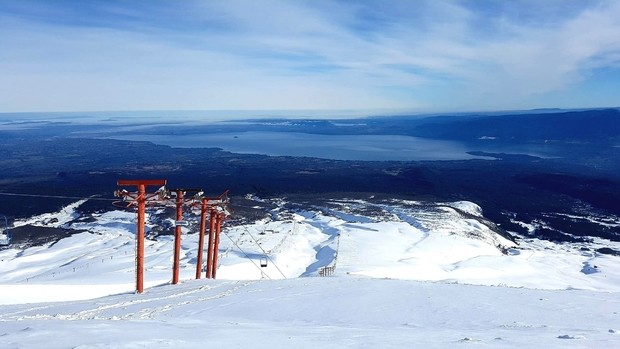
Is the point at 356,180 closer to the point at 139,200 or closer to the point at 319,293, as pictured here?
the point at 139,200

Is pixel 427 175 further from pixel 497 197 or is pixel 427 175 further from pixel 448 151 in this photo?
pixel 448 151

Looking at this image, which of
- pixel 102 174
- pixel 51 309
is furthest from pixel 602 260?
pixel 102 174

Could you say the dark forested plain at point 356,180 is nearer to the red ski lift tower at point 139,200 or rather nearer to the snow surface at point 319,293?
the snow surface at point 319,293

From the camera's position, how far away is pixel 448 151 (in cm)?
17075

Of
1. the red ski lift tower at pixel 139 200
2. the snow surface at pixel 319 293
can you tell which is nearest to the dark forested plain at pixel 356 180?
the snow surface at pixel 319 293

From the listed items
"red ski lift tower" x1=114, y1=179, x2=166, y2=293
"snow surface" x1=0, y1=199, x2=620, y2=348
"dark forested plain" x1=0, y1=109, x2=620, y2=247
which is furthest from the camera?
"dark forested plain" x1=0, y1=109, x2=620, y2=247

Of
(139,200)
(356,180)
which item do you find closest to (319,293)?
(139,200)

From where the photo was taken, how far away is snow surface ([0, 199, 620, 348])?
322 inches

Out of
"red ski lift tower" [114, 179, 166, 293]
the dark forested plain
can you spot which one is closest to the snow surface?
"red ski lift tower" [114, 179, 166, 293]

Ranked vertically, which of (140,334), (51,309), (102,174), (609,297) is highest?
(140,334)

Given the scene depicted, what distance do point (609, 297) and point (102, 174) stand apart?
10338cm

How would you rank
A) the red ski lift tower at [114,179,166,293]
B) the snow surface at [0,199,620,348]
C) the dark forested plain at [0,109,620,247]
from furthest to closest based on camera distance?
1. the dark forested plain at [0,109,620,247]
2. the red ski lift tower at [114,179,166,293]
3. the snow surface at [0,199,620,348]

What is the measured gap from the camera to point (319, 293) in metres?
15.2

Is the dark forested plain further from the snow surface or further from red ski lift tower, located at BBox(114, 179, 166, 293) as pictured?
red ski lift tower, located at BBox(114, 179, 166, 293)
